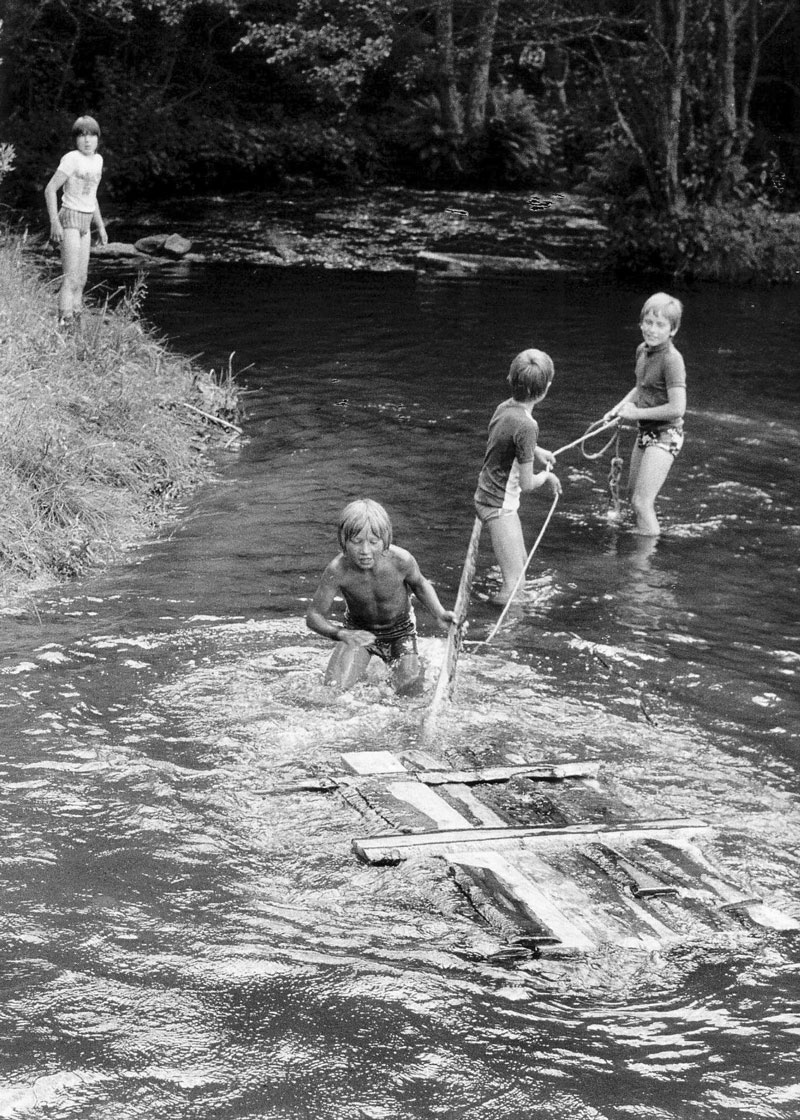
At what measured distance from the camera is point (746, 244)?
78.0ft

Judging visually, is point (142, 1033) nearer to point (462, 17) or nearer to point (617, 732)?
point (617, 732)

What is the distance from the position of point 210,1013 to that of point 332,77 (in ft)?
75.2

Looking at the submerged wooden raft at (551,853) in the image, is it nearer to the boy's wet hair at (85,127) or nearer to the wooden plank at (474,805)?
the wooden plank at (474,805)

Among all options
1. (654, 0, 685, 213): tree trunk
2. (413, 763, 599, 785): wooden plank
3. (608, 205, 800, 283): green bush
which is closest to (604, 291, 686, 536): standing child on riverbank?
(413, 763, 599, 785): wooden plank

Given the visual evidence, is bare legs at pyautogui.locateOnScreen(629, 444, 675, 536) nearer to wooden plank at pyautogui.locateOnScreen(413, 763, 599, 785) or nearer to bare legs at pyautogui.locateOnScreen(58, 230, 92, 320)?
wooden plank at pyautogui.locateOnScreen(413, 763, 599, 785)

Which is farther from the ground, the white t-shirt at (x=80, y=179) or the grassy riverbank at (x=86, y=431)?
the white t-shirt at (x=80, y=179)

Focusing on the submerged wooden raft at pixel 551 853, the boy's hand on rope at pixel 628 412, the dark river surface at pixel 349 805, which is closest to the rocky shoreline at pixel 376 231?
the dark river surface at pixel 349 805

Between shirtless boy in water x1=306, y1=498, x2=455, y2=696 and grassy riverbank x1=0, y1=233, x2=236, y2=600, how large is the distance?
245 centimetres

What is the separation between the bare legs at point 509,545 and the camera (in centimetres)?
854

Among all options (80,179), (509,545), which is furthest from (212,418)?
(509,545)

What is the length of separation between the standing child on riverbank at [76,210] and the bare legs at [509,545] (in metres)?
5.76

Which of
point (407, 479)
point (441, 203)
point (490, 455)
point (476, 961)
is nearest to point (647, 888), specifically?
point (476, 961)

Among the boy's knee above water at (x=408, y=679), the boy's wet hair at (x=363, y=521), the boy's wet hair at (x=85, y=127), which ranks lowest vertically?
the boy's knee above water at (x=408, y=679)

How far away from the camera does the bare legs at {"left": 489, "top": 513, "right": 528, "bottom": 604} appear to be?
854 cm
